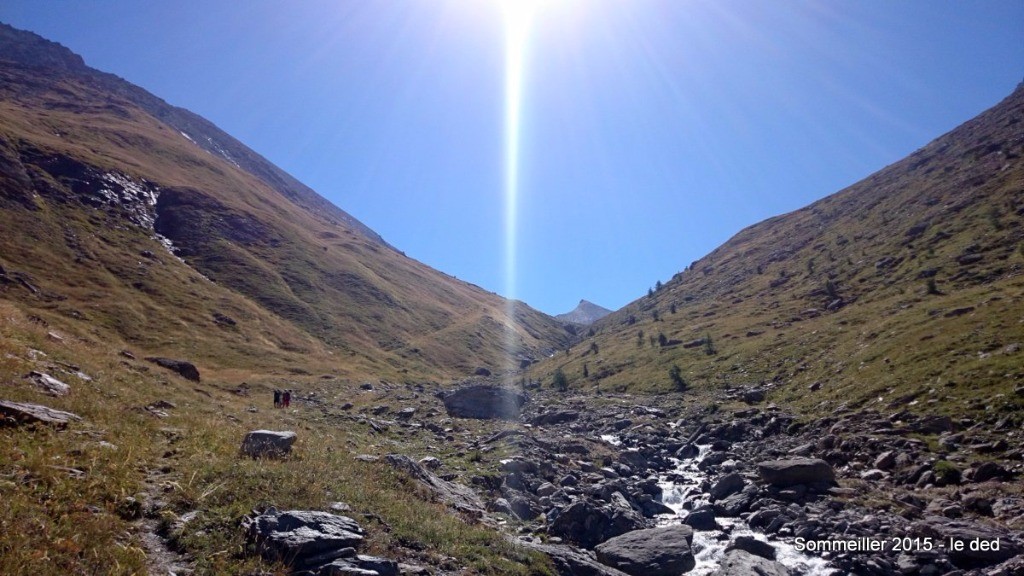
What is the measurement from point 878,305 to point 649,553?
173 ft

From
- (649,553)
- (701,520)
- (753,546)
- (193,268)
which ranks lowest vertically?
(649,553)

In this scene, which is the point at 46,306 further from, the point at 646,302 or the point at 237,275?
the point at 646,302

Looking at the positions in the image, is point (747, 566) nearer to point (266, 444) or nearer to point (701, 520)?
point (701, 520)

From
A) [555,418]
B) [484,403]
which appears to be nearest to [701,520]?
[555,418]

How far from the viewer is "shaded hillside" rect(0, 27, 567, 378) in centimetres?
7531

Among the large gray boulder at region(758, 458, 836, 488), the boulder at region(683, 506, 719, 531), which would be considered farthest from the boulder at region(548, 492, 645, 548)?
the large gray boulder at region(758, 458, 836, 488)

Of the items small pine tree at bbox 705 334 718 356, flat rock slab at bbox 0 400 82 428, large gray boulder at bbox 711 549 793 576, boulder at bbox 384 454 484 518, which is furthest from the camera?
small pine tree at bbox 705 334 718 356

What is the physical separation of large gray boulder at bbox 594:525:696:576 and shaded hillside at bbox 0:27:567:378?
69.8 metres

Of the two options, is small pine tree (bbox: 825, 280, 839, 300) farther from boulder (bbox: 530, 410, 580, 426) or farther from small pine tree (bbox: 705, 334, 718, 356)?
boulder (bbox: 530, 410, 580, 426)

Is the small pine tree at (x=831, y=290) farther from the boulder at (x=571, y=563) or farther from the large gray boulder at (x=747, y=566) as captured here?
the boulder at (x=571, y=563)

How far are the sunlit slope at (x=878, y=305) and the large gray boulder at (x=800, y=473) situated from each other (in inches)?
360

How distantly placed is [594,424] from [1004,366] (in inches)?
1051

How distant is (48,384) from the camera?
16812mm

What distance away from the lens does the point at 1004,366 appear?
27.5 metres
